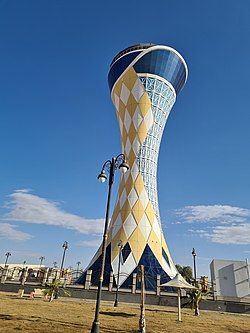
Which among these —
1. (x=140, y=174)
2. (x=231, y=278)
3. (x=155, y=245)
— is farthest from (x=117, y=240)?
(x=231, y=278)

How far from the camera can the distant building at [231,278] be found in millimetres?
31375

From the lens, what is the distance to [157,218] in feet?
118

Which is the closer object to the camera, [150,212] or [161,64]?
[150,212]

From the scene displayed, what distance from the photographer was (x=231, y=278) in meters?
31.9

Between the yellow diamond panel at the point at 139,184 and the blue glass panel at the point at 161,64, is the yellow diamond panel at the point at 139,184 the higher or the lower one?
the lower one

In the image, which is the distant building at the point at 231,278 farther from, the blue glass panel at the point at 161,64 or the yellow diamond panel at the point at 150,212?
the blue glass panel at the point at 161,64

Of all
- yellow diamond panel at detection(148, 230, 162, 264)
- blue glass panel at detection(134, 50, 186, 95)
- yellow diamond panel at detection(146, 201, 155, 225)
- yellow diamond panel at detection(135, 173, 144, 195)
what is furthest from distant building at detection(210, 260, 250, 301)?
blue glass panel at detection(134, 50, 186, 95)

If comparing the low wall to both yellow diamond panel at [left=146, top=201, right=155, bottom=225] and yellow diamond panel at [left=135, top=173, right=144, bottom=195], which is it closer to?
yellow diamond panel at [left=146, top=201, right=155, bottom=225]

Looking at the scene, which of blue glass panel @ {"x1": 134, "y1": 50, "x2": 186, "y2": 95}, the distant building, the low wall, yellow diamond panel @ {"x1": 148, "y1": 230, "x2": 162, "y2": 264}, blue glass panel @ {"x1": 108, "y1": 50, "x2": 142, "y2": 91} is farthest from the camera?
blue glass panel @ {"x1": 108, "y1": 50, "x2": 142, "y2": 91}

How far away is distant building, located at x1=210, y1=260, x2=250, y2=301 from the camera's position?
103ft

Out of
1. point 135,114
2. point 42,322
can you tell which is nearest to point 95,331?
point 42,322

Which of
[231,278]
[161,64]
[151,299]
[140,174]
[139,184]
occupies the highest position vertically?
[161,64]

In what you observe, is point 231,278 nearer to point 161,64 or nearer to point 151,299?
point 151,299

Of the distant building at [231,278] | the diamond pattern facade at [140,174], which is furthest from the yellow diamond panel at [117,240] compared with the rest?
the distant building at [231,278]
